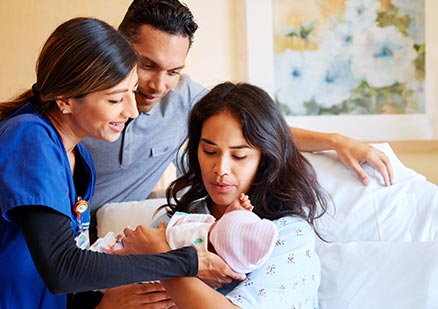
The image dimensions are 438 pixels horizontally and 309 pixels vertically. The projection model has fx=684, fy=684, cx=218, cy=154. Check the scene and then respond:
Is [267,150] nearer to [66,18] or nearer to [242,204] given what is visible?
[242,204]

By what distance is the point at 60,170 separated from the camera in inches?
52.5

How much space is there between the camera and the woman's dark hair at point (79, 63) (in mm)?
1356

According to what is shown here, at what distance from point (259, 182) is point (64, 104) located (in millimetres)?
531

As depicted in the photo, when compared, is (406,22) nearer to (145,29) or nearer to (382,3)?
(382,3)

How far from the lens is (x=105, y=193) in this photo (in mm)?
2184

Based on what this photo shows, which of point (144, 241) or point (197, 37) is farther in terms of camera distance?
point (197, 37)

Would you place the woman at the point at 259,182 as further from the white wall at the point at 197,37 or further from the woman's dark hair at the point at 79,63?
the white wall at the point at 197,37

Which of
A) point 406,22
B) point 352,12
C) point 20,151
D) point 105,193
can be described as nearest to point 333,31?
point 352,12

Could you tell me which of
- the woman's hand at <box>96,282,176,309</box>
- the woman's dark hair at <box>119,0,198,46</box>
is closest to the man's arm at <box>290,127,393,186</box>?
the woman's dark hair at <box>119,0,198,46</box>

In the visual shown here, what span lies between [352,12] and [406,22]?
216 mm

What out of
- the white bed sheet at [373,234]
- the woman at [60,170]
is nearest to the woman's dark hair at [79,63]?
the woman at [60,170]

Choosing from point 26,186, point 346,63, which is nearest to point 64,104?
point 26,186

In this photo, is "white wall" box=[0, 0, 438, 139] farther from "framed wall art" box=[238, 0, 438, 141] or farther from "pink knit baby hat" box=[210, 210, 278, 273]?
"pink knit baby hat" box=[210, 210, 278, 273]

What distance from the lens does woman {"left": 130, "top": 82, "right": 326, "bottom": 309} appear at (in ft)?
4.78
